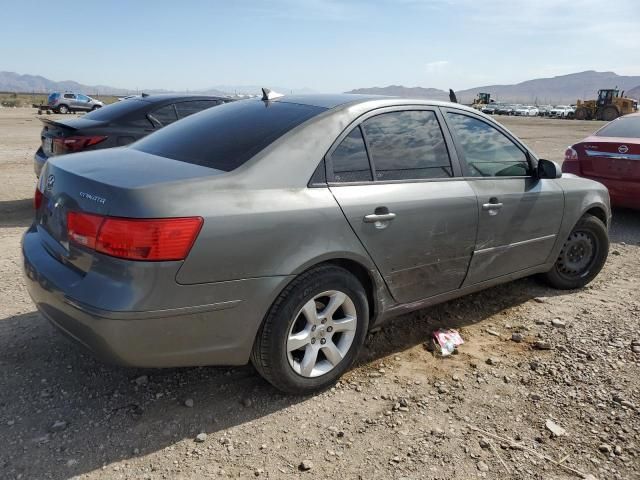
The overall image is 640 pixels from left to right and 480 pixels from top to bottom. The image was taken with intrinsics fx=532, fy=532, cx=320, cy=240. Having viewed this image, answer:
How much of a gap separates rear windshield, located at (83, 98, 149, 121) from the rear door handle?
4.94 metres

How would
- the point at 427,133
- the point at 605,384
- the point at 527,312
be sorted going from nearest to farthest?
the point at 605,384, the point at 427,133, the point at 527,312

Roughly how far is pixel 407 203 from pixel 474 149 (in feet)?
2.99

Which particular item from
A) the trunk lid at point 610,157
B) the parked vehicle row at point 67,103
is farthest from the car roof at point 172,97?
the parked vehicle row at point 67,103

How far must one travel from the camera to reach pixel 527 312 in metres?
4.27

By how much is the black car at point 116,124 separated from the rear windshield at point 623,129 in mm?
5443

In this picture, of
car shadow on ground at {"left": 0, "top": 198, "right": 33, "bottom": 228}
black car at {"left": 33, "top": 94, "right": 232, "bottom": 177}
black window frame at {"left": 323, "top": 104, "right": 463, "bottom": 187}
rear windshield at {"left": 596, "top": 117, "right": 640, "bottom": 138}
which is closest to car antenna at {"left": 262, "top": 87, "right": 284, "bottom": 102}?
black window frame at {"left": 323, "top": 104, "right": 463, "bottom": 187}

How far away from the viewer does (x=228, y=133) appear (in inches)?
122

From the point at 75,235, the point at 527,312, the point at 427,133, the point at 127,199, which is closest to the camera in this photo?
the point at 127,199

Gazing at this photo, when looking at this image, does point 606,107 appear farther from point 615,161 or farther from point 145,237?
point 145,237

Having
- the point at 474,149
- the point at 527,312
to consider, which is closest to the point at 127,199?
the point at 474,149

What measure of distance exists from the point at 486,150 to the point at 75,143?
4820 mm

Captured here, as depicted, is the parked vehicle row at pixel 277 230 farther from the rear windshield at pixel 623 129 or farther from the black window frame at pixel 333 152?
the rear windshield at pixel 623 129

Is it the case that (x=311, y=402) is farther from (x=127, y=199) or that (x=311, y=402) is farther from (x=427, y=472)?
(x=127, y=199)

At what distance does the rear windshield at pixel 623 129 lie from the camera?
718cm
